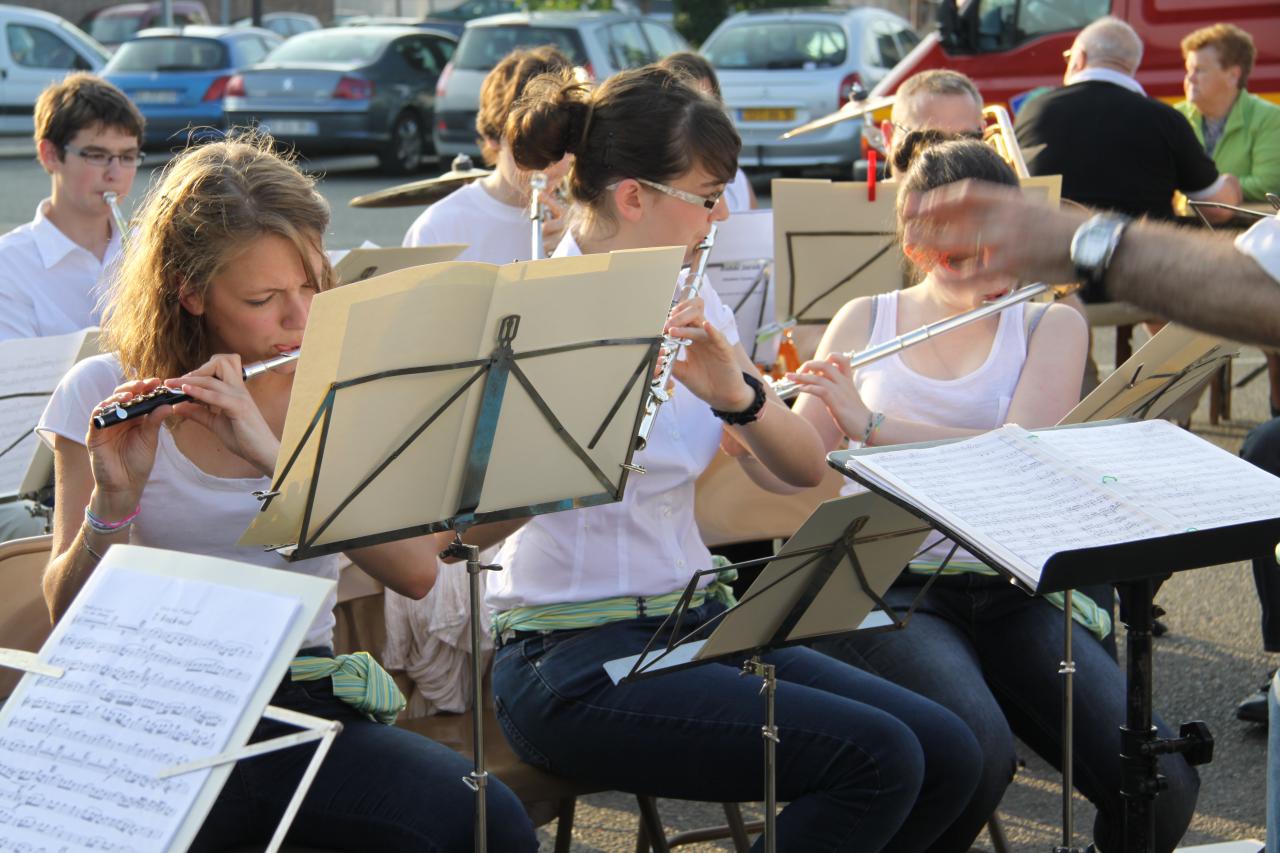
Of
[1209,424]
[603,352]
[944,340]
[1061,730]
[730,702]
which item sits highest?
[603,352]

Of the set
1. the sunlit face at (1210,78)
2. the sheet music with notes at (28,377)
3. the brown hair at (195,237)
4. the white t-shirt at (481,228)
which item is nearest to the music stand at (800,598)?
the brown hair at (195,237)

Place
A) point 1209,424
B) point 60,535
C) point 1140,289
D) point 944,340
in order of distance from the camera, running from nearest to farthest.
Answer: point 1140,289 → point 60,535 → point 944,340 → point 1209,424

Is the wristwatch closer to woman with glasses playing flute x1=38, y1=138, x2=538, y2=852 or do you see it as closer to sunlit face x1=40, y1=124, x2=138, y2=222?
woman with glasses playing flute x1=38, y1=138, x2=538, y2=852

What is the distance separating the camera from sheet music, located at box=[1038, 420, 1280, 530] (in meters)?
1.81

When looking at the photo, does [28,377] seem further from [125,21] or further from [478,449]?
[125,21]

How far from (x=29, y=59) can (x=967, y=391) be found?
13070mm

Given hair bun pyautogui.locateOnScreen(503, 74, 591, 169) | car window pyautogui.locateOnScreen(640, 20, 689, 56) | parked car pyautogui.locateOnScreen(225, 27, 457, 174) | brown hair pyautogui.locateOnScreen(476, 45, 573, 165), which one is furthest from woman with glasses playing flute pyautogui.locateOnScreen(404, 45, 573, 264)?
car window pyautogui.locateOnScreen(640, 20, 689, 56)

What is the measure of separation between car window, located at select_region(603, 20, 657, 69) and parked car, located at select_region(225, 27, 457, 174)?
184 cm

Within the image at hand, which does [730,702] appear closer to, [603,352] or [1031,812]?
[603,352]

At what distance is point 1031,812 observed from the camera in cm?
303

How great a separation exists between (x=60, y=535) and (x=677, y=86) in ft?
3.97

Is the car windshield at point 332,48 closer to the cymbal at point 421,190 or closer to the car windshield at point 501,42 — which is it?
the car windshield at point 501,42

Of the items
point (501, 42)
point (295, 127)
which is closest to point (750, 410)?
point (501, 42)

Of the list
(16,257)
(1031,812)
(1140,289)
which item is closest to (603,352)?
(1140,289)
